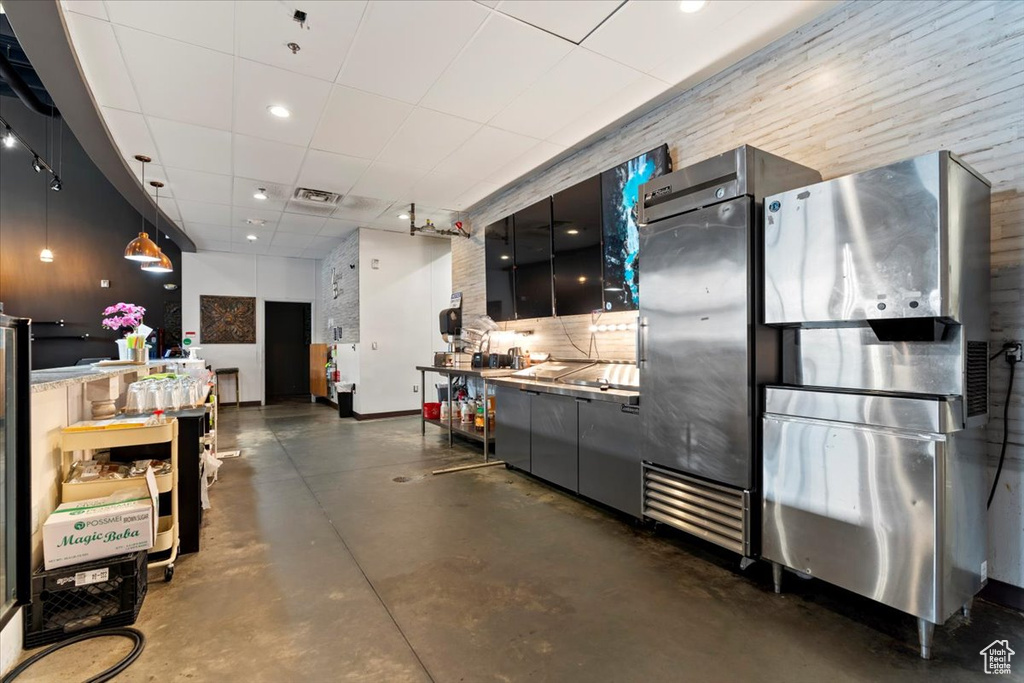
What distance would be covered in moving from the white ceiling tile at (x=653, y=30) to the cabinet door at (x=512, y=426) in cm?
280

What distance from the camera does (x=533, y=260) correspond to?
5180 mm

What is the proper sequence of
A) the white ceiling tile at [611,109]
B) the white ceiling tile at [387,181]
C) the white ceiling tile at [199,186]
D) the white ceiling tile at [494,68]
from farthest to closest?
the white ceiling tile at [199,186]
the white ceiling tile at [387,181]
the white ceiling tile at [611,109]
the white ceiling tile at [494,68]

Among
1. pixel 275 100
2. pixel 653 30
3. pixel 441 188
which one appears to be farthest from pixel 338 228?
pixel 653 30

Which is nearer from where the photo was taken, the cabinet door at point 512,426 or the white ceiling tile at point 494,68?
the white ceiling tile at point 494,68

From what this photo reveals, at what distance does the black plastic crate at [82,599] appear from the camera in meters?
1.98

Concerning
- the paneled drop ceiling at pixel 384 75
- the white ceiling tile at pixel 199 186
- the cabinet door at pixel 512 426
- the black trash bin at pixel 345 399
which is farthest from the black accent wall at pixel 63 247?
the cabinet door at pixel 512 426

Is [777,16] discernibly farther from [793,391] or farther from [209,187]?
[209,187]

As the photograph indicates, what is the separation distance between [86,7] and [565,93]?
10.2 feet

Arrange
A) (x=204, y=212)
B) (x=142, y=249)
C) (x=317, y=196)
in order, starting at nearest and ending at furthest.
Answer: (x=142, y=249), (x=317, y=196), (x=204, y=212)

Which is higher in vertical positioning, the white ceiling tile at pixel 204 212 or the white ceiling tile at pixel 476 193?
the white ceiling tile at pixel 476 193

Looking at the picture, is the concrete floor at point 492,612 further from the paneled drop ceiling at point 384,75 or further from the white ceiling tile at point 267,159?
the white ceiling tile at point 267,159

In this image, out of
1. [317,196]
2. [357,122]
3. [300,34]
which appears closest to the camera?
[300,34]

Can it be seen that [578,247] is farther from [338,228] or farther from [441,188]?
[338,228]

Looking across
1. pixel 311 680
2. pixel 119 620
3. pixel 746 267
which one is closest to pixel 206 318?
pixel 119 620
